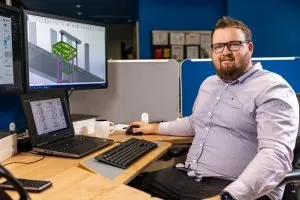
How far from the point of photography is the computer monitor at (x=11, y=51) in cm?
150

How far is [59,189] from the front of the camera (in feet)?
3.63

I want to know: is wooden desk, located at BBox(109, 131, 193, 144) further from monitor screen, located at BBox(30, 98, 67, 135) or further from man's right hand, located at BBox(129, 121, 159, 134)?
monitor screen, located at BBox(30, 98, 67, 135)

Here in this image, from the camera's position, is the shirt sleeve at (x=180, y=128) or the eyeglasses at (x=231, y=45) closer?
the eyeglasses at (x=231, y=45)

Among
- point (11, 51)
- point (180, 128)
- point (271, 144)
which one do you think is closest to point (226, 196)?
point (271, 144)

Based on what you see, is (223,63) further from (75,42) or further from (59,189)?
(59,189)

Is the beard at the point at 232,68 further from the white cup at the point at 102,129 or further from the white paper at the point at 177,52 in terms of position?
the white paper at the point at 177,52

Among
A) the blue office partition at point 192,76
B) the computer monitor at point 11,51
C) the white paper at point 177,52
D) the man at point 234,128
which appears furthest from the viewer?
the white paper at point 177,52

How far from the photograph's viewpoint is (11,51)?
5.12 ft

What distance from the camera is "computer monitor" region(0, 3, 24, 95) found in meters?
1.50

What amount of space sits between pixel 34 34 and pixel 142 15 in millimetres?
4001

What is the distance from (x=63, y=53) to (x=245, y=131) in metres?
0.98

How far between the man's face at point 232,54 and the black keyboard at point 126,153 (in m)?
0.49

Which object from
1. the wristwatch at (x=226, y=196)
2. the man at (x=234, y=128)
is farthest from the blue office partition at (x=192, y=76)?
the wristwatch at (x=226, y=196)

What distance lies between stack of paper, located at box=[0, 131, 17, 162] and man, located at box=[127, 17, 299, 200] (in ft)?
2.08
